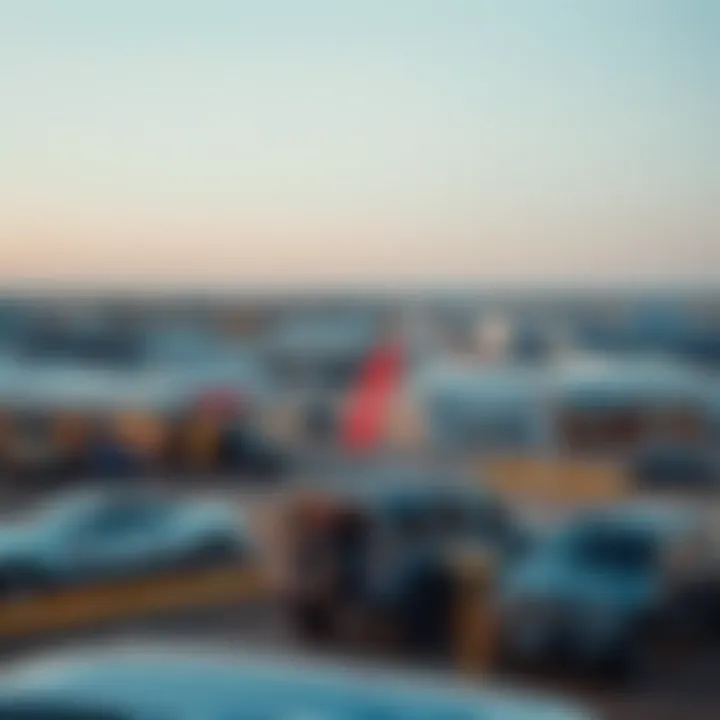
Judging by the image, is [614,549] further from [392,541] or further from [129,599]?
[129,599]

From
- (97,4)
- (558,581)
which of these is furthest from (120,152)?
(558,581)

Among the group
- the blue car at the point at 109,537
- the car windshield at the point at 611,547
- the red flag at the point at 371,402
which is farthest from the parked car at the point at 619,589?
the blue car at the point at 109,537

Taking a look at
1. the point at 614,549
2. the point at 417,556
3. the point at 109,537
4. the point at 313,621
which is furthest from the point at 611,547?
the point at 109,537

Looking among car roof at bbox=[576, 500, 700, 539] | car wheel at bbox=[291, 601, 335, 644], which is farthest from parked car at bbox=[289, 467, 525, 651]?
car roof at bbox=[576, 500, 700, 539]

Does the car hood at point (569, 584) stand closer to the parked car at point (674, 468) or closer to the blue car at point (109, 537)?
the parked car at point (674, 468)

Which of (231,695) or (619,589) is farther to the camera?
(619,589)

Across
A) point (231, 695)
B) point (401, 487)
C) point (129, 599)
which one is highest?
point (401, 487)

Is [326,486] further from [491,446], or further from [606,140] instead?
[606,140]
